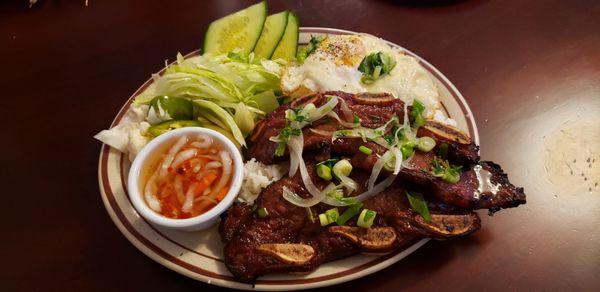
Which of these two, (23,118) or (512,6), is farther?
(512,6)

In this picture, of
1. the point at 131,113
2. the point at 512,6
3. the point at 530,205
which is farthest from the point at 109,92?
the point at 512,6

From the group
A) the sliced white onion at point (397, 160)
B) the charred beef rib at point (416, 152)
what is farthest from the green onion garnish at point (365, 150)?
the sliced white onion at point (397, 160)

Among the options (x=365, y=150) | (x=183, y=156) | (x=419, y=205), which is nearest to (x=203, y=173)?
(x=183, y=156)

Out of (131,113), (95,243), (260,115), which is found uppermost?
(260,115)

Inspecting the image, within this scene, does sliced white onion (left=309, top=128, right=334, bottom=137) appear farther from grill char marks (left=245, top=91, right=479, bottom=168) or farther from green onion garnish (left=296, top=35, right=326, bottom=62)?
green onion garnish (left=296, top=35, right=326, bottom=62)

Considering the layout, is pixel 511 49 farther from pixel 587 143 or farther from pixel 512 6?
pixel 587 143

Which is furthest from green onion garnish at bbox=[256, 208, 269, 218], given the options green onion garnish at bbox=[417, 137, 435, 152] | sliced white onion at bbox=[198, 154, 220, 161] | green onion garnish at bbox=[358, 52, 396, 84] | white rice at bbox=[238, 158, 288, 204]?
green onion garnish at bbox=[358, 52, 396, 84]

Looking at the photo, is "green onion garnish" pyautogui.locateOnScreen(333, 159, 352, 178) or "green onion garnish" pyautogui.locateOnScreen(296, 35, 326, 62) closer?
"green onion garnish" pyautogui.locateOnScreen(333, 159, 352, 178)

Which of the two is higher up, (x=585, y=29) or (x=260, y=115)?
(x=585, y=29)
